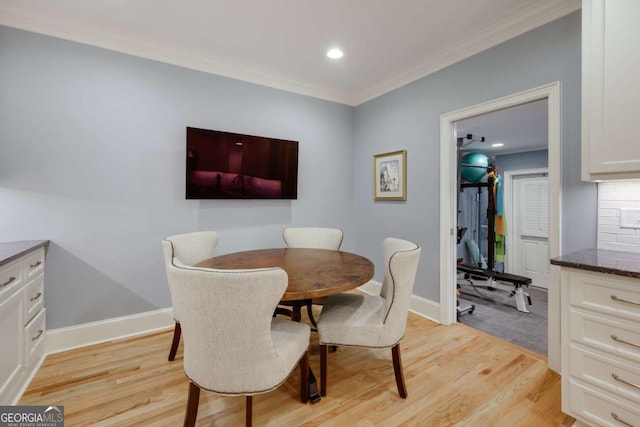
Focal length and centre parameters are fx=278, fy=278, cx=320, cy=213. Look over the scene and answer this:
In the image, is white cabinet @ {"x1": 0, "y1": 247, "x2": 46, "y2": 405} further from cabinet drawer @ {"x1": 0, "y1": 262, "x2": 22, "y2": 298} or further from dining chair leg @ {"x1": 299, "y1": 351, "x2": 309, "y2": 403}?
→ dining chair leg @ {"x1": 299, "y1": 351, "x2": 309, "y2": 403}

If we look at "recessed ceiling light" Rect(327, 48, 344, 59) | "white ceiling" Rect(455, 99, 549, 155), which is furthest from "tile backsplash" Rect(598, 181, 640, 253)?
"recessed ceiling light" Rect(327, 48, 344, 59)

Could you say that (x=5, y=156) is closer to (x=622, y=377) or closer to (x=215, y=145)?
(x=215, y=145)

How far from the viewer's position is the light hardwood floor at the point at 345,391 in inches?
61.1

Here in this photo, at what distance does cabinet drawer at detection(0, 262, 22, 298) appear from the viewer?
4.84 ft

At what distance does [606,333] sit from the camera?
1363 mm

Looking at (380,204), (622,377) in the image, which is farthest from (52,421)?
(380,204)

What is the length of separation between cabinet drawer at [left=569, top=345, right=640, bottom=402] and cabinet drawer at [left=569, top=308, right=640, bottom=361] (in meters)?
0.04

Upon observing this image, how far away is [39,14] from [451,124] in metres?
3.51

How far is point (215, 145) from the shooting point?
9.22 ft

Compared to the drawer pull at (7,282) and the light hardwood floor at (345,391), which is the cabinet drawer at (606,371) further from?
the drawer pull at (7,282)

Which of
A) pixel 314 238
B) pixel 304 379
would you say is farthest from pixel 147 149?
pixel 304 379

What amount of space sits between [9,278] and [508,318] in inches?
168

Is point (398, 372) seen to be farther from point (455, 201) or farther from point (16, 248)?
point (16, 248)

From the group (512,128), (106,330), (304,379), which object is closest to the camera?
(304,379)
